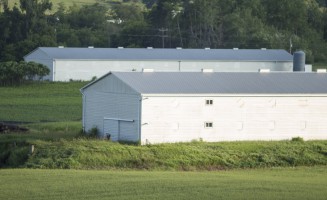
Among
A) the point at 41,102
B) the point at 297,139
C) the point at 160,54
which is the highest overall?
the point at 160,54

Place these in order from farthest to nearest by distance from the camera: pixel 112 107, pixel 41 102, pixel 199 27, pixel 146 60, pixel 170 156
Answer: pixel 199 27 < pixel 146 60 < pixel 41 102 < pixel 112 107 < pixel 170 156

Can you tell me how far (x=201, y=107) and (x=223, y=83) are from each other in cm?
314

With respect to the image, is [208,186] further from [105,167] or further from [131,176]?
[105,167]

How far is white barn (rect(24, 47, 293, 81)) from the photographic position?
287 feet

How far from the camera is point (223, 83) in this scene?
5112 cm

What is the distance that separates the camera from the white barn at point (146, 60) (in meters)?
87.6

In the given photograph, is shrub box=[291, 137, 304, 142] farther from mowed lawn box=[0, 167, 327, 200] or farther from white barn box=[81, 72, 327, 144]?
mowed lawn box=[0, 167, 327, 200]

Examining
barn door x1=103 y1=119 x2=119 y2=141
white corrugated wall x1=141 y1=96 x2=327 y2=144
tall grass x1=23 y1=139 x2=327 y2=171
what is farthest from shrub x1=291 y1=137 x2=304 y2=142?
barn door x1=103 y1=119 x2=119 y2=141

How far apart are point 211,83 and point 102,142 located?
7746mm

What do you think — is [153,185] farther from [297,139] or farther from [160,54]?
[160,54]

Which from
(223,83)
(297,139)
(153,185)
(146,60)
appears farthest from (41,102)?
(153,185)

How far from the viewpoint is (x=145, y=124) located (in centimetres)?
4684

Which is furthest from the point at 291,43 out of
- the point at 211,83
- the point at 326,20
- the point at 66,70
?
the point at 211,83

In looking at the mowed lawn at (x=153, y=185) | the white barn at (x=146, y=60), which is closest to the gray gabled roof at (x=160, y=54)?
the white barn at (x=146, y=60)
